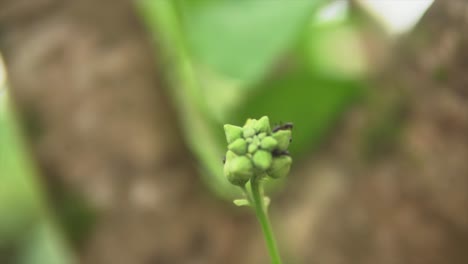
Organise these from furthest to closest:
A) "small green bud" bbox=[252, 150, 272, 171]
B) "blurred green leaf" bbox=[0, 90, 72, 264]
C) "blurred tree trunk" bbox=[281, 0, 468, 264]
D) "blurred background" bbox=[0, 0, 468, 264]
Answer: "blurred green leaf" bbox=[0, 90, 72, 264], "blurred background" bbox=[0, 0, 468, 264], "blurred tree trunk" bbox=[281, 0, 468, 264], "small green bud" bbox=[252, 150, 272, 171]

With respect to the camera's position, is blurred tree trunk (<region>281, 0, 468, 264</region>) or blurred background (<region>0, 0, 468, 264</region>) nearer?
blurred tree trunk (<region>281, 0, 468, 264</region>)

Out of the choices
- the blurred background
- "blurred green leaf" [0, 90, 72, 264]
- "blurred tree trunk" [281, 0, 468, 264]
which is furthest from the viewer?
"blurred green leaf" [0, 90, 72, 264]

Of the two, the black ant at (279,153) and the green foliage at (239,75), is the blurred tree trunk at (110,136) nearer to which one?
the green foliage at (239,75)

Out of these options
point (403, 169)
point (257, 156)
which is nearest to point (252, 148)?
point (257, 156)

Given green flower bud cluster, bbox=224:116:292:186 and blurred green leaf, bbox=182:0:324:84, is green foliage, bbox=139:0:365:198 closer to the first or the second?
blurred green leaf, bbox=182:0:324:84

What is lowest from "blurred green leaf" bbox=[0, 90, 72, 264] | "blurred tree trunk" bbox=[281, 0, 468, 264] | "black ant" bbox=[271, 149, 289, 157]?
"black ant" bbox=[271, 149, 289, 157]

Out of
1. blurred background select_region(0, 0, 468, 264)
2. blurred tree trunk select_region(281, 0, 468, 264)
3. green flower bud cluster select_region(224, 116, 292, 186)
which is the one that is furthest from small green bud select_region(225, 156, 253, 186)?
blurred background select_region(0, 0, 468, 264)

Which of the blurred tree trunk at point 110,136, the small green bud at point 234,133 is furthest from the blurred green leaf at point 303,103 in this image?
the small green bud at point 234,133

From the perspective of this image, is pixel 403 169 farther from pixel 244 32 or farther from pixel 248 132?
pixel 248 132
